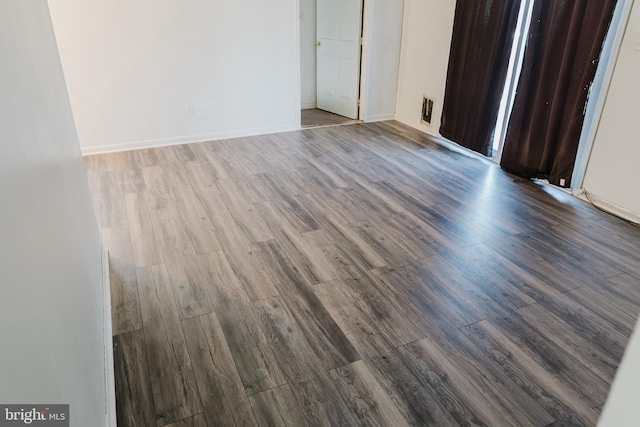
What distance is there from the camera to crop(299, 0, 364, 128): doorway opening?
17.2 feet

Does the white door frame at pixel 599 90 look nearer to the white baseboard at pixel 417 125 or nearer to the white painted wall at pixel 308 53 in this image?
the white baseboard at pixel 417 125

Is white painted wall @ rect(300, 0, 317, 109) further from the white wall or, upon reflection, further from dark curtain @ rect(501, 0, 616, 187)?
the white wall

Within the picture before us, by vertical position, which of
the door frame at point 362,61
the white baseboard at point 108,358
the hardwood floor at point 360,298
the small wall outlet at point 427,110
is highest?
the door frame at point 362,61

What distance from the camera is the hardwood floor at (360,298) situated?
5.39 ft

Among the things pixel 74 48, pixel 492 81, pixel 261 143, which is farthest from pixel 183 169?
pixel 492 81

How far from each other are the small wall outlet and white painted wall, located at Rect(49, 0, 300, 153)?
4.86 feet

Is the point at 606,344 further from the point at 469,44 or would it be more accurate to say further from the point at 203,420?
the point at 469,44

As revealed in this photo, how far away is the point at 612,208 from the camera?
313 centimetres

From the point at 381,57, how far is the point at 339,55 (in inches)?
25.3

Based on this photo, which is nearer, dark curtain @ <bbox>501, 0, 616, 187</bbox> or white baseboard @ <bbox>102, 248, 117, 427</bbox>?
white baseboard @ <bbox>102, 248, 117, 427</bbox>

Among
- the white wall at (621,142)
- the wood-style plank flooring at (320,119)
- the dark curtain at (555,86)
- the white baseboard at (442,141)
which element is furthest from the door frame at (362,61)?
the white wall at (621,142)

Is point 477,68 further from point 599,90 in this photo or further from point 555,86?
point 599,90

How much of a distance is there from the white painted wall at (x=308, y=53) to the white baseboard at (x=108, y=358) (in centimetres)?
453

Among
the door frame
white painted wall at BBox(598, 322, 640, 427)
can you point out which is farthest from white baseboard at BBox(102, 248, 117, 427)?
the door frame
